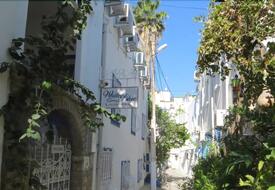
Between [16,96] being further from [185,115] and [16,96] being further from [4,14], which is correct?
[185,115]

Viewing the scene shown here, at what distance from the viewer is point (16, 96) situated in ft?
23.2

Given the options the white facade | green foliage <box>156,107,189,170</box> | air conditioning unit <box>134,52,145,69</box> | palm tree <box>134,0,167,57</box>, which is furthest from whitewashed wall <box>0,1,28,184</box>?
green foliage <box>156,107,189,170</box>

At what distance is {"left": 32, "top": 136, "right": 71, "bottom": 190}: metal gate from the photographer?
30.9ft

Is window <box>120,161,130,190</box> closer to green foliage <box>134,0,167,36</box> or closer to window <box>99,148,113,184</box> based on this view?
window <box>99,148,113,184</box>

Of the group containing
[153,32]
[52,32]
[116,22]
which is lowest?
[52,32]

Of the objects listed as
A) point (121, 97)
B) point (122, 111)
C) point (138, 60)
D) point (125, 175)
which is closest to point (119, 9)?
point (121, 97)

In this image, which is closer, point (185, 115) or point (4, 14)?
point (4, 14)

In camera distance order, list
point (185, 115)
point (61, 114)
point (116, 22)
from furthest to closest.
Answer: point (185, 115), point (116, 22), point (61, 114)

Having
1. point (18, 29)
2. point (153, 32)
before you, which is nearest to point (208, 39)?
point (18, 29)

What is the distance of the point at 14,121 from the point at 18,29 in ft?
5.40

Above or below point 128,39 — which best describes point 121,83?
below

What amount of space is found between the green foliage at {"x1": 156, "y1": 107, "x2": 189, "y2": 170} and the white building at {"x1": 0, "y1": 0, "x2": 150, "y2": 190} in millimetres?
14283

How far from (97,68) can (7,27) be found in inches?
244

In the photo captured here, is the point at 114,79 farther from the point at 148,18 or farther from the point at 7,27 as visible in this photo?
the point at 148,18
